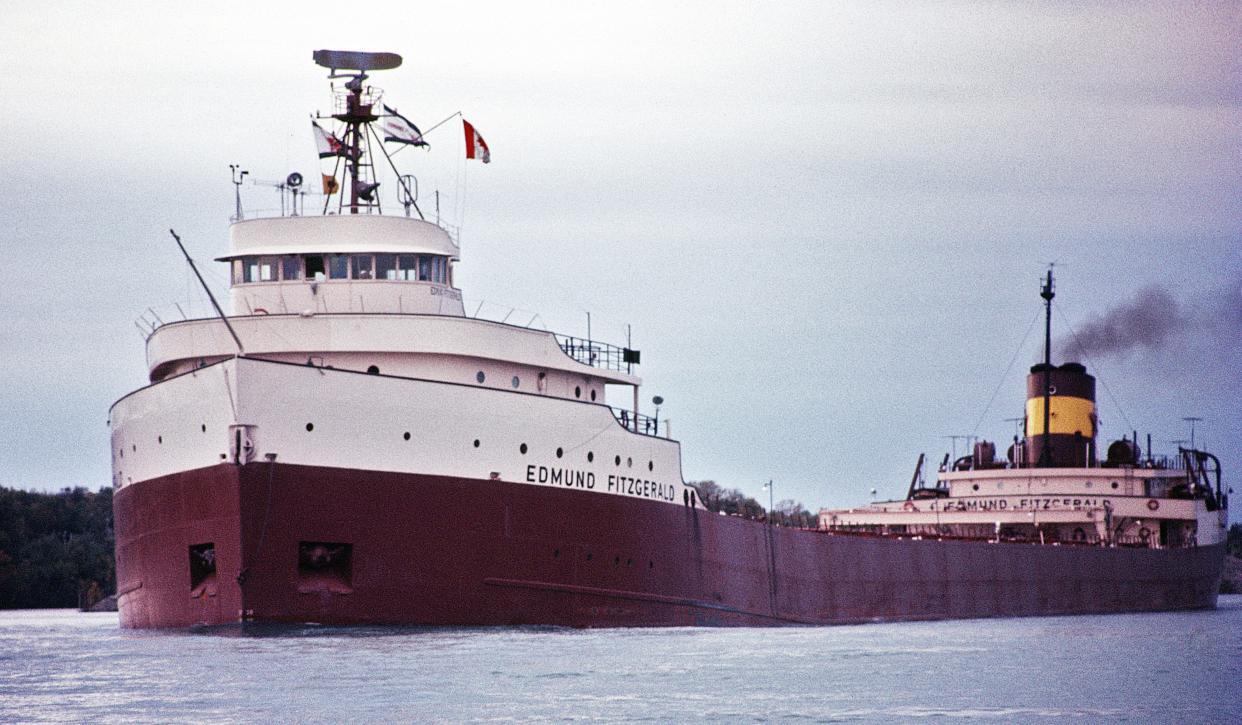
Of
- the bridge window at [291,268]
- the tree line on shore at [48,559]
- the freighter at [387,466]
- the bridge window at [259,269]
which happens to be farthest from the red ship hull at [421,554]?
the tree line on shore at [48,559]

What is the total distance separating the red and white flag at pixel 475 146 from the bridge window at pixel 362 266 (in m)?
3.38

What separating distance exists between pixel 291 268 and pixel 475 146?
178 inches

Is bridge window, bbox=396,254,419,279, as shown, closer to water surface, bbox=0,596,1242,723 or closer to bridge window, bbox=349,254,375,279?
bridge window, bbox=349,254,375,279

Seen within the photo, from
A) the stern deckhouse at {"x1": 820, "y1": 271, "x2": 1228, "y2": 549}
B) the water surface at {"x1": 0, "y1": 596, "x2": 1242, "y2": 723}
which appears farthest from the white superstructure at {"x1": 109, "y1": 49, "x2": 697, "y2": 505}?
the stern deckhouse at {"x1": 820, "y1": 271, "x2": 1228, "y2": 549}

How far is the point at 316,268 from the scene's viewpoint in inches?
1277

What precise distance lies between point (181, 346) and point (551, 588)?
761 centimetres

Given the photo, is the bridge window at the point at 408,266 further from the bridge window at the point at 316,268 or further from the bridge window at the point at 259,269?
the bridge window at the point at 259,269

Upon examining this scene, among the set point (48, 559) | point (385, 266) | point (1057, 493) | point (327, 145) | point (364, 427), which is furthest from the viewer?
point (48, 559)

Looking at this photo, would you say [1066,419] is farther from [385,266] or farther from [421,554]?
[421,554]

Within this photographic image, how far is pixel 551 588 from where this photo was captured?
1216 inches

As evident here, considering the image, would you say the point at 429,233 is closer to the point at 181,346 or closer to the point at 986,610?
the point at 181,346

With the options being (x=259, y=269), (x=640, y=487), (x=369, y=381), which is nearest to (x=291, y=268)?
(x=259, y=269)

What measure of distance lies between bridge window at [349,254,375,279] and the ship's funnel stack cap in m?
25.8

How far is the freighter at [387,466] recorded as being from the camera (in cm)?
2823
